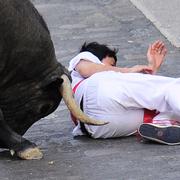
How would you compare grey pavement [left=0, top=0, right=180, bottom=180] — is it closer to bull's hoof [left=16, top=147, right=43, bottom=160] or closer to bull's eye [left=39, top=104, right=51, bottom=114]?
bull's hoof [left=16, top=147, right=43, bottom=160]

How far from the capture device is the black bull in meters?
4.84

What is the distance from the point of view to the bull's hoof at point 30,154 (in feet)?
16.3

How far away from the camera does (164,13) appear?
29.9 ft

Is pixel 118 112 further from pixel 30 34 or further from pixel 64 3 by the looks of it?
pixel 64 3

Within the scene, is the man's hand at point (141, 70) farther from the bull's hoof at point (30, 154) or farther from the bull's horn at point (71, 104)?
the bull's hoof at point (30, 154)

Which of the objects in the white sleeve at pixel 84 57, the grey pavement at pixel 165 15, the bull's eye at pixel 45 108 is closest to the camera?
the bull's eye at pixel 45 108

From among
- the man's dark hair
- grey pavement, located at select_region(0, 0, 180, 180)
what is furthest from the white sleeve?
grey pavement, located at select_region(0, 0, 180, 180)

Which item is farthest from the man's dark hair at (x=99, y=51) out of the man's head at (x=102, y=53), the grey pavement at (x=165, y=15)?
the grey pavement at (x=165, y=15)

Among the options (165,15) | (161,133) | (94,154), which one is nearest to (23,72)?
(94,154)

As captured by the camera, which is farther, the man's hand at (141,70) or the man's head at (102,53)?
the man's head at (102,53)

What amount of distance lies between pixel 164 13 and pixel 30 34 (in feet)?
14.5

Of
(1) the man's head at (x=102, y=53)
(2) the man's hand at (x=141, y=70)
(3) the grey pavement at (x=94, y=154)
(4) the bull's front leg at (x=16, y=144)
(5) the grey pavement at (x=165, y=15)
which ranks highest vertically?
(1) the man's head at (x=102, y=53)

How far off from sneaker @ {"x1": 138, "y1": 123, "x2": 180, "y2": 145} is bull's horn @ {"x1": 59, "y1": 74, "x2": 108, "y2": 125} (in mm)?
327

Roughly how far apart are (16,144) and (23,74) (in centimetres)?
43
